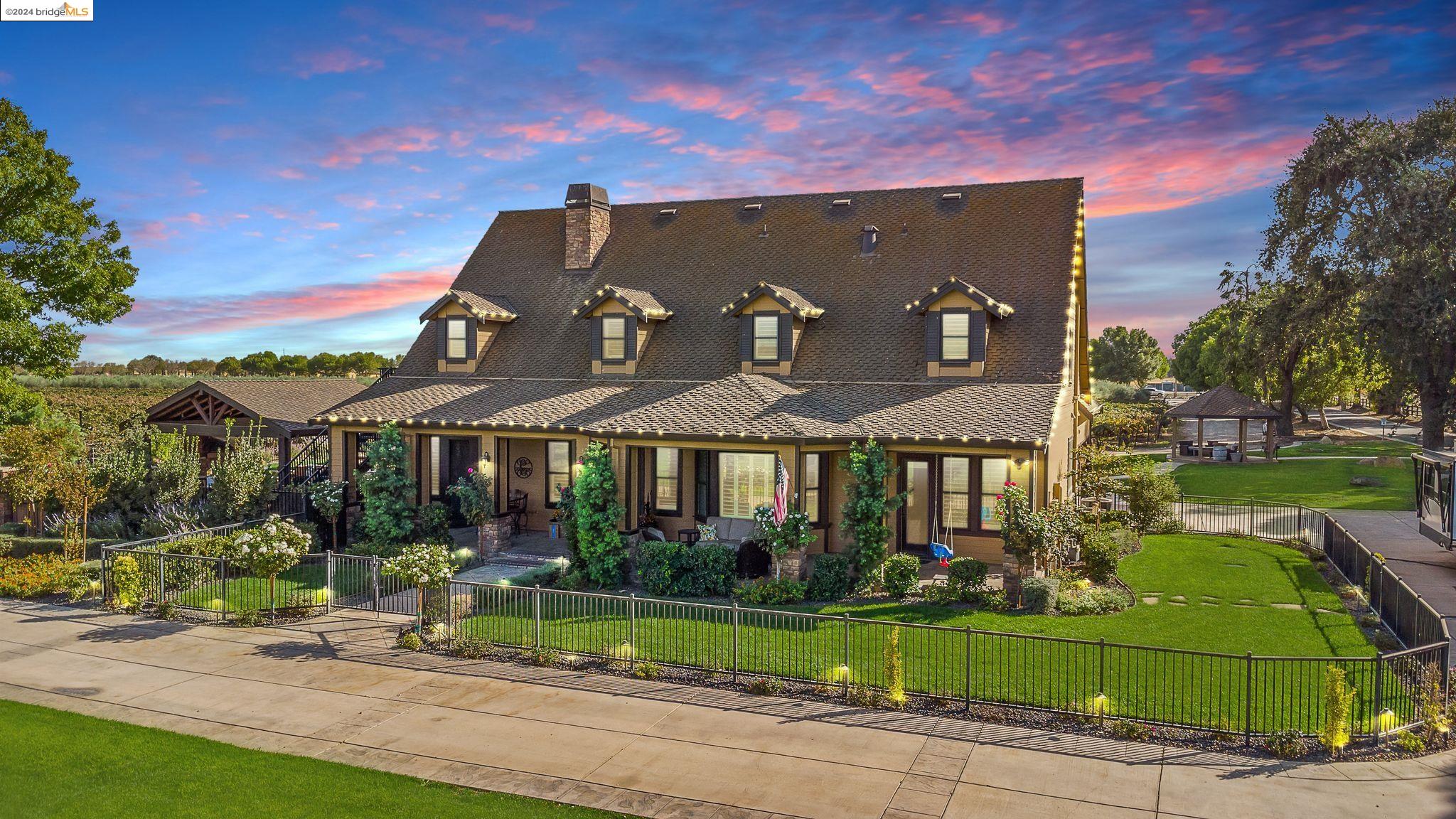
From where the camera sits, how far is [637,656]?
14.9 metres

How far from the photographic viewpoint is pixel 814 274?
27.0m

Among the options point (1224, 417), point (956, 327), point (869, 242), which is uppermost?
point (869, 242)

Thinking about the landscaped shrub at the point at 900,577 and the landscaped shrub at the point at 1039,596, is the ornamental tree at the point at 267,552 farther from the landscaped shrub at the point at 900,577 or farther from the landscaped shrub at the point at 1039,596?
the landscaped shrub at the point at 1039,596

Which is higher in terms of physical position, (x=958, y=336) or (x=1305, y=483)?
(x=958, y=336)

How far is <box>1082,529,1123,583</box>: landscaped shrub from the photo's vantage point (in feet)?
65.4

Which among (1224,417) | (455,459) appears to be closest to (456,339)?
(455,459)

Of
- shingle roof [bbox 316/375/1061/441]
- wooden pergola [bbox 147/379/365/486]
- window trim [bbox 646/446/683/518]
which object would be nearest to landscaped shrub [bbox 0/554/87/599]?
shingle roof [bbox 316/375/1061/441]

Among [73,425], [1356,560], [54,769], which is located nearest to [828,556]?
[1356,560]

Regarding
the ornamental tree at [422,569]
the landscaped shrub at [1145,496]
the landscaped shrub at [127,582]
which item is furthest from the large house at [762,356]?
the landscaped shrub at [127,582]

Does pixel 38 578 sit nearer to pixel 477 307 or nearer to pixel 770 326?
pixel 477 307

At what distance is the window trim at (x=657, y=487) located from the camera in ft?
76.2

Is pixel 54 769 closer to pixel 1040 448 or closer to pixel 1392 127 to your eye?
pixel 1040 448

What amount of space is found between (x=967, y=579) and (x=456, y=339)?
17724mm

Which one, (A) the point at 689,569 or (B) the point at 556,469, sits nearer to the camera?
(A) the point at 689,569
